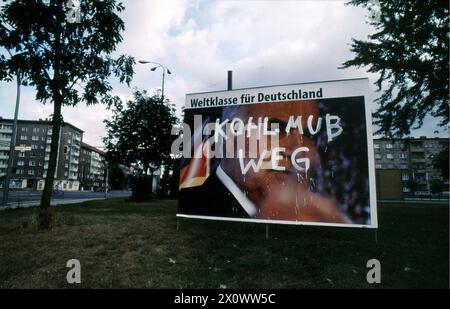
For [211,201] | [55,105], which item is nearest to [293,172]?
[211,201]

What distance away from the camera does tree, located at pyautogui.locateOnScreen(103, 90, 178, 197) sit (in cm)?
2555

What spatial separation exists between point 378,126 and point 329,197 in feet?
26.2

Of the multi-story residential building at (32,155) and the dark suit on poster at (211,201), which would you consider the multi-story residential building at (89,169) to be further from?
the dark suit on poster at (211,201)

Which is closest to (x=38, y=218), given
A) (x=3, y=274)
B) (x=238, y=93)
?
(x=3, y=274)

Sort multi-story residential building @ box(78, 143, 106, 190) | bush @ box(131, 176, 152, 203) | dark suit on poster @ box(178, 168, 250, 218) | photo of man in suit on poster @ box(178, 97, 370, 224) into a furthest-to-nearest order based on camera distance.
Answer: multi-story residential building @ box(78, 143, 106, 190) < bush @ box(131, 176, 152, 203) < dark suit on poster @ box(178, 168, 250, 218) < photo of man in suit on poster @ box(178, 97, 370, 224)

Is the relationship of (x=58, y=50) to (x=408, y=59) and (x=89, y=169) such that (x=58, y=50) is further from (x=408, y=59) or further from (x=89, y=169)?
(x=89, y=169)

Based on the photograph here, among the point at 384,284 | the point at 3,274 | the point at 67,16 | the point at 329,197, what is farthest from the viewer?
the point at 67,16

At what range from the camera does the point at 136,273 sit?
5.15 m

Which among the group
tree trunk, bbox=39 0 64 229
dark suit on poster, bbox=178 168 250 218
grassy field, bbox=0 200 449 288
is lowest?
grassy field, bbox=0 200 449 288

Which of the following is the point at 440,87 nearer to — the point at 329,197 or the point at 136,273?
the point at 329,197

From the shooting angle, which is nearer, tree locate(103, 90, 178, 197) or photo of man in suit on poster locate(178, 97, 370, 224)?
photo of man in suit on poster locate(178, 97, 370, 224)

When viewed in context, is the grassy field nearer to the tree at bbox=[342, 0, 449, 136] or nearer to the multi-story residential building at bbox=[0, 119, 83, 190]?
the tree at bbox=[342, 0, 449, 136]

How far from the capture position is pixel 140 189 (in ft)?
79.0

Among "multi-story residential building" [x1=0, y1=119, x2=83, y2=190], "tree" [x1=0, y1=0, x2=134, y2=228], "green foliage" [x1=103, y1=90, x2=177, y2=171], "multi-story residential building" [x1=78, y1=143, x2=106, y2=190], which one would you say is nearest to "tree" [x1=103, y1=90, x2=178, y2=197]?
"green foliage" [x1=103, y1=90, x2=177, y2=171]
